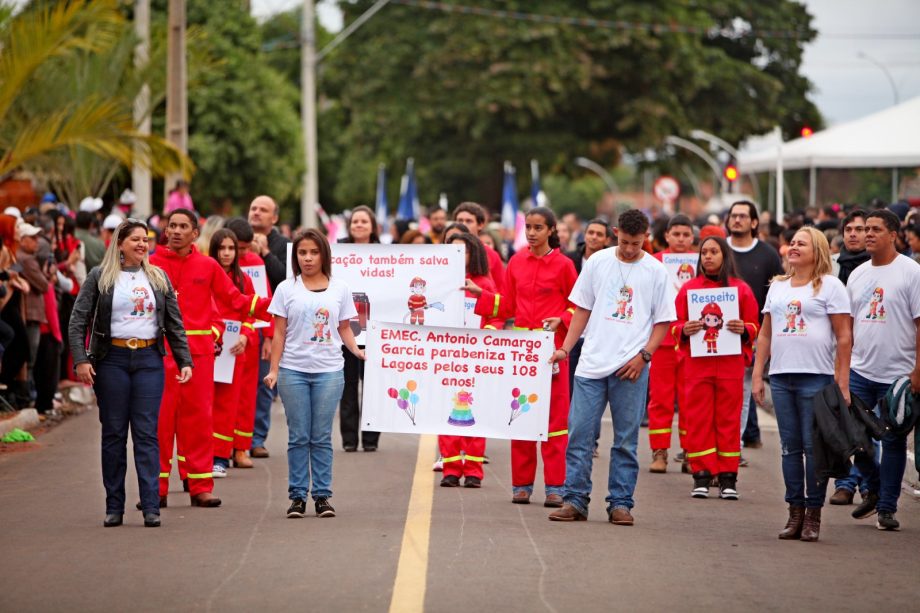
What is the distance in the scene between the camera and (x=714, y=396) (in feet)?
38.7

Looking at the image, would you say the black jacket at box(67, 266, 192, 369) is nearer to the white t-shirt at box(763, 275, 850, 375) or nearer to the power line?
the white t-shirt at box(763, 275, 850, 375)

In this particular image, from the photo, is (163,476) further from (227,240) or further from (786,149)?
(786,149)

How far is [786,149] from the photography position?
3309 centimetres

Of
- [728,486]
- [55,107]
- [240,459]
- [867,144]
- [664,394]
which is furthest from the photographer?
[867,144]

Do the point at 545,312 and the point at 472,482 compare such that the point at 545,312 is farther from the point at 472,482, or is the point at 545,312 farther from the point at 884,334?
the point at 884,334

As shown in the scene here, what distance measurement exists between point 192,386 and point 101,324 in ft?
3.70

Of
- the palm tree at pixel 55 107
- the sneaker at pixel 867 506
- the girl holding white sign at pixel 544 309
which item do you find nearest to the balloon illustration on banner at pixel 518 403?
the girl holding white sign at pixel 544 309

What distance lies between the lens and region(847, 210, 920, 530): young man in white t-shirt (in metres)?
10.1

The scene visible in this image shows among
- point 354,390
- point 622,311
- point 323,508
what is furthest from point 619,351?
point 354,390

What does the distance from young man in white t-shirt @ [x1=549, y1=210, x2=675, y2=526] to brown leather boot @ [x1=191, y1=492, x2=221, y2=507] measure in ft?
7.55

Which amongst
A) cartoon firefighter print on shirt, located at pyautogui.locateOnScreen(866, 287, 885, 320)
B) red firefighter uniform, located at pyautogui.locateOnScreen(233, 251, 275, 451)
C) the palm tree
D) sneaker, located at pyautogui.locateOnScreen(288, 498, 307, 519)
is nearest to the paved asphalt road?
sneaker, located at pyautogui.locateOnScreen(288, 498, 307, 519)

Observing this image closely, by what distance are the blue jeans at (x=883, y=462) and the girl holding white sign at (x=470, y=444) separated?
263cm

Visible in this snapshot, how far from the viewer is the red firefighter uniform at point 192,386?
1060cm

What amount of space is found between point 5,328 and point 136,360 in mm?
4923
